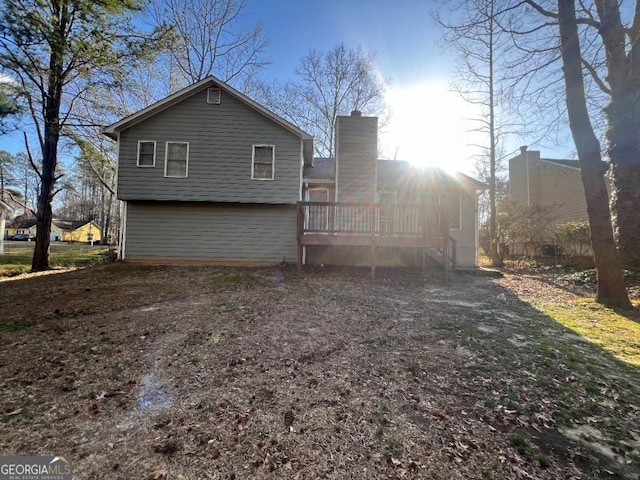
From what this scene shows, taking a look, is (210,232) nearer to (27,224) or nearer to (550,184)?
(550,184)

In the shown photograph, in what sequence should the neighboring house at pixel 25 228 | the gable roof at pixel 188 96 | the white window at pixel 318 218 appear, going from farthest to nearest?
the neighboring house at pixel 25 228 < the gable roof at pixel 188 96 < the white window at pixel 318 218

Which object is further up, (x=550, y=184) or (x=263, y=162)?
(x=550, y=184)

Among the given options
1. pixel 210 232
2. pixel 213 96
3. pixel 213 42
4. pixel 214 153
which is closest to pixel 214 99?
pixel 213 96

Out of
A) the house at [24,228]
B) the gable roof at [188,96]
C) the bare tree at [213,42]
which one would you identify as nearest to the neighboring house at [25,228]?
the house at [24,228]

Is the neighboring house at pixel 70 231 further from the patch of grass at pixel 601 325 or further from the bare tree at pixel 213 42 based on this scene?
the patch of grass at pixel 601 325

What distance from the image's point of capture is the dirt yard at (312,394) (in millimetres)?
2160

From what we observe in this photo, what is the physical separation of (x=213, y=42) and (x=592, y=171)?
60.4 ft

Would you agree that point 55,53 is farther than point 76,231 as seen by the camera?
No

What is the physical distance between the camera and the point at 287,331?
465 cm

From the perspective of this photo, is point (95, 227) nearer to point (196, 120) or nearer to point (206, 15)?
point (206, 15)

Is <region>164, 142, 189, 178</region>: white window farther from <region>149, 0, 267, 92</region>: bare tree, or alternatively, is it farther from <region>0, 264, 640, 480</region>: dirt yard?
<region>149, 0, 267, 92</region>: bare tree

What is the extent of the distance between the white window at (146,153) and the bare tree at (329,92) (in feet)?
39.7

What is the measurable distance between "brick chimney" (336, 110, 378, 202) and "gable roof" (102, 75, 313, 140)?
83.7 inches

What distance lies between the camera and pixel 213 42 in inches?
679
